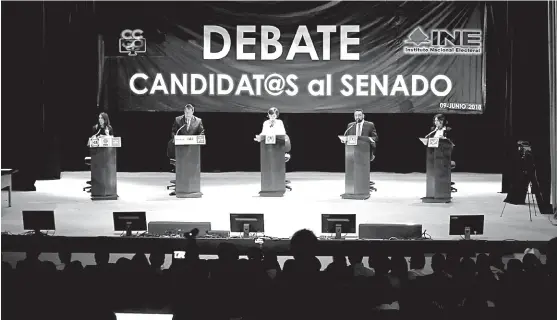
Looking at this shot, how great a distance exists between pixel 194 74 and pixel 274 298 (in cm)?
896

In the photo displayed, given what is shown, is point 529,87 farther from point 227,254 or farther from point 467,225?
point 227,254

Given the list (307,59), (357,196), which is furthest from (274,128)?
(307,59)

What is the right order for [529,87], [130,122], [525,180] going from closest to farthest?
[525,180], [529,87], [130,122]

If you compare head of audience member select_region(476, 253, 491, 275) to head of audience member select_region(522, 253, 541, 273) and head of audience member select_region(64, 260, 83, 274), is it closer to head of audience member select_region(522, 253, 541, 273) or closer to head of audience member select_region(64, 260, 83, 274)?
head of audience member select_region(522, 253, 541, 273)

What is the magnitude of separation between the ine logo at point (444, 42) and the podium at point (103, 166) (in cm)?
510

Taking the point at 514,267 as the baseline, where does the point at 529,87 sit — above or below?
above

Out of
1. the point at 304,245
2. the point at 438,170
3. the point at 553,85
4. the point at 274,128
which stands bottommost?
the point at 304,245

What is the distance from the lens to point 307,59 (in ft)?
39.9

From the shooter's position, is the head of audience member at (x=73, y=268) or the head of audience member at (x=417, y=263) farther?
the head of audience member at (x=417, y=263)

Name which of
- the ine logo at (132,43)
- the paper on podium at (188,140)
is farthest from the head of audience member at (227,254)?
the ine logo at (132,43)

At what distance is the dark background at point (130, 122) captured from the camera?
38.5 ft

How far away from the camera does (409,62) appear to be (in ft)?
39.5

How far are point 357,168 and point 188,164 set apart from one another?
2348mm

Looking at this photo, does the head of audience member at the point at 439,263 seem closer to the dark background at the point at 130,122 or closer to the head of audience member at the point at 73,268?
the head of audience member at the point at 73,268
